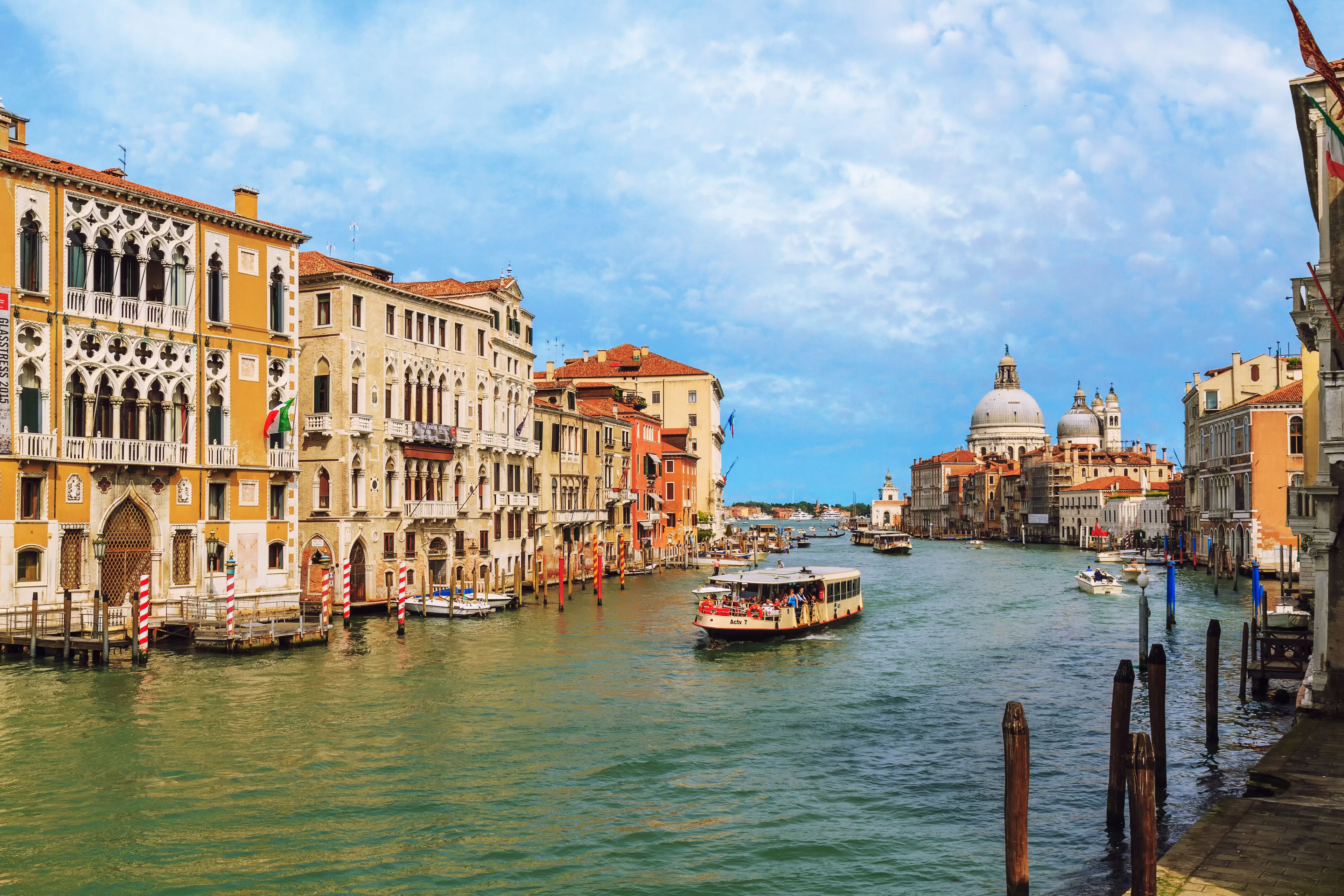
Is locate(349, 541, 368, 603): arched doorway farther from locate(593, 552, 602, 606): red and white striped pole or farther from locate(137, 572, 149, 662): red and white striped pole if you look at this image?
locate(137, 572, 149, 662): red and white striped pole

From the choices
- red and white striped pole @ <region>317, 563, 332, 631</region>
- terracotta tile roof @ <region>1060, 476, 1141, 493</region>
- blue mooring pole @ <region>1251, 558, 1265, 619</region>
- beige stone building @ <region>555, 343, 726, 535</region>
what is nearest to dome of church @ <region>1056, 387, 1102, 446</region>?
terracotta tile roof @ <region>1060, 476, 1141, 493</region>

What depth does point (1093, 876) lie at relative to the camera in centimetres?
1284

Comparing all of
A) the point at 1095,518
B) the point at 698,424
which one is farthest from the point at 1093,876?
the point at 1095,518

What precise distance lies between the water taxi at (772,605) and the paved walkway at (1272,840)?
1982 centimetres

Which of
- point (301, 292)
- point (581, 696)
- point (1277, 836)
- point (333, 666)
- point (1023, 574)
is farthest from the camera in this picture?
point (1023, 574)

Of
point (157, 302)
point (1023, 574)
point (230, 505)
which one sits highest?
point (157, 302)

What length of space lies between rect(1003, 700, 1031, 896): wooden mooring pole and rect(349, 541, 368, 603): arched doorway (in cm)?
3070

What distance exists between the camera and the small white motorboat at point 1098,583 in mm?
53562

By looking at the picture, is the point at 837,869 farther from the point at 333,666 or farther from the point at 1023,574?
the point at 1023,574

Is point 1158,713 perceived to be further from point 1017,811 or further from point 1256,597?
point 1256,597

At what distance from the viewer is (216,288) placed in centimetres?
3247

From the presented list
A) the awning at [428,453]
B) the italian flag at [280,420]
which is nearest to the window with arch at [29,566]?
the italian flag at [280,420]

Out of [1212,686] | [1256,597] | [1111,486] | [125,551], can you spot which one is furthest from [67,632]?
[1111,486]

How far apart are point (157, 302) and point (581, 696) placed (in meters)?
16.3
